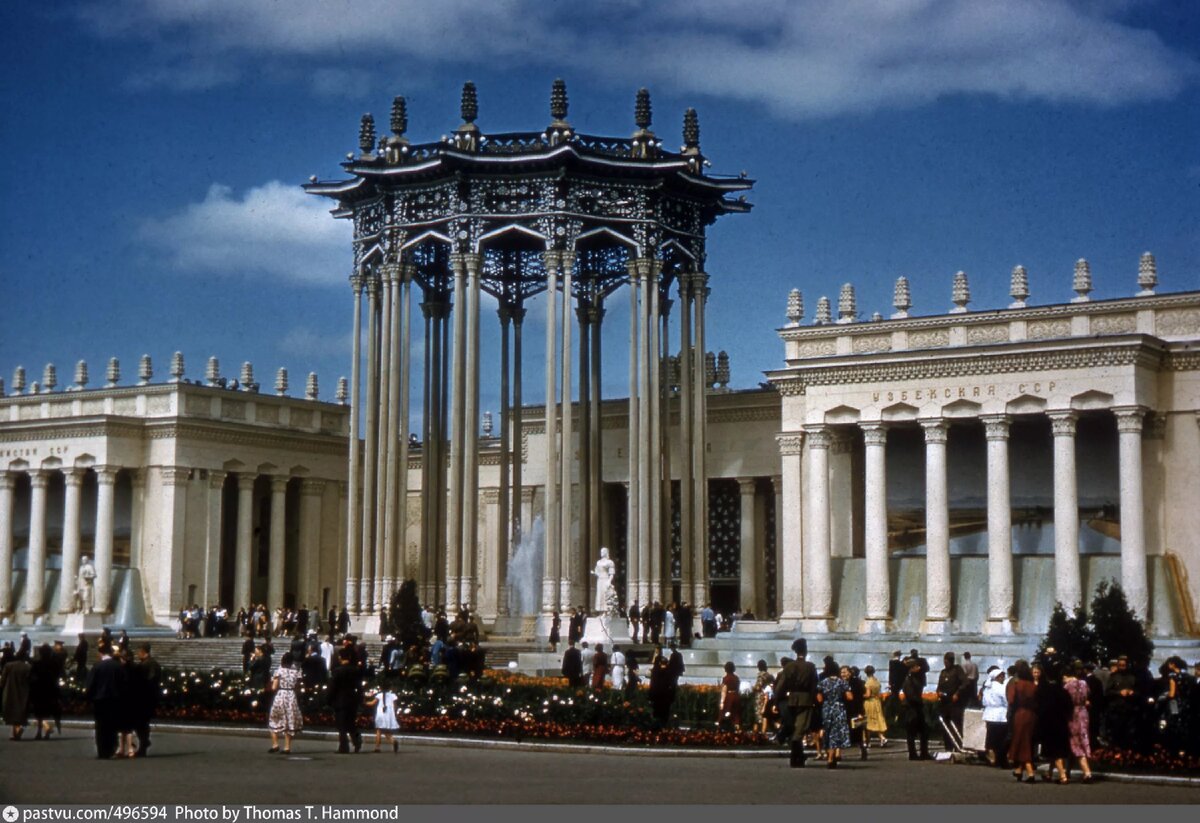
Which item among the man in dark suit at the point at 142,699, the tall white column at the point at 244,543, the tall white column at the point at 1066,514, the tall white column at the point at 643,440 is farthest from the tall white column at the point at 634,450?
the man in dark suit at the point at 142,699

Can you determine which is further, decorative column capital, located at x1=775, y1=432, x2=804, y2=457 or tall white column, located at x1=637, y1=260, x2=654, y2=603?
tall white column, located at x1=637, y1=260, x2=654, y2=603

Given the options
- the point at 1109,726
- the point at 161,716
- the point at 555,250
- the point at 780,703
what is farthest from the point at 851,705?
the point at 555,250

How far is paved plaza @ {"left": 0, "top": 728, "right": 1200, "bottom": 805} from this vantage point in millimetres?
21844

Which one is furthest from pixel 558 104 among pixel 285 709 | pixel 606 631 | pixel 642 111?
pixel 285 709

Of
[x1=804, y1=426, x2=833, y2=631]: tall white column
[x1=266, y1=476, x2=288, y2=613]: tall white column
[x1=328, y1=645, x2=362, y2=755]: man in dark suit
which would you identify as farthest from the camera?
[x1=266, y1=476, x2=288, y2=613]: tall white column

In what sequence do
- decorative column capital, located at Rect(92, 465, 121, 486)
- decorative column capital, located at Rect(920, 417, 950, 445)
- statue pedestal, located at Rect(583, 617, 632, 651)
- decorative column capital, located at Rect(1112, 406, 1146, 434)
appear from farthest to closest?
decorative column capital, located at Rect(92, 465, 121, 486) < statue pedestal, located at Rect(583, 617, 632, 651) < decorative column capital, located at Rect(920, 417, 950, 445) < decorative column capital, located at Rect(1112, 406, 1146, 434)

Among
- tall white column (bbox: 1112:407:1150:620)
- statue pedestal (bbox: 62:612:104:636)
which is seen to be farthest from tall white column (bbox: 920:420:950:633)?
statue pedestal (bbox: 62:612:104:636)

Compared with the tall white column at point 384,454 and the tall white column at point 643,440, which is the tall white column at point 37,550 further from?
the tall white column at point 643,440

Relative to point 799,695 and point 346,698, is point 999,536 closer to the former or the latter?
point 799,695

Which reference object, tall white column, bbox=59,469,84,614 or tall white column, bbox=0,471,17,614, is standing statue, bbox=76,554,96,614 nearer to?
tall white column, bbox=59,469,84,614

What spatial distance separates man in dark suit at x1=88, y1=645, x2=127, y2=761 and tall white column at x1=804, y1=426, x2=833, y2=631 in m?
24.8

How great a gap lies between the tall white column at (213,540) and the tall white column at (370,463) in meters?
12.0

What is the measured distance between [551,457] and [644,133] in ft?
35.3

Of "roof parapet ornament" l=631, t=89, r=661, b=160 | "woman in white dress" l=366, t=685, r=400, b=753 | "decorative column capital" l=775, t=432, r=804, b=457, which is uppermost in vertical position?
"roof parapet ornament" l=631, t=89, r=661, b=160
